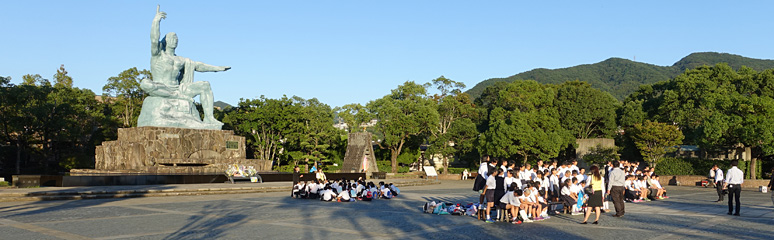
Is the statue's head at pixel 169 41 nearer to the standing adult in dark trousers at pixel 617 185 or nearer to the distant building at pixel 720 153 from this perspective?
the standing adult in dark trousers at pixel 617 185

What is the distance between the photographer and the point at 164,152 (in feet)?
97.2

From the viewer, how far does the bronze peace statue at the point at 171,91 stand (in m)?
31.6

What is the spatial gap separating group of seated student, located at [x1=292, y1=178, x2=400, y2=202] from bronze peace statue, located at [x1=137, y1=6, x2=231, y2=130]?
51.7ft

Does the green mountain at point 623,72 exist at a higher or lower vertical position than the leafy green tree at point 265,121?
higher

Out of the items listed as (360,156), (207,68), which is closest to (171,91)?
(207,68)

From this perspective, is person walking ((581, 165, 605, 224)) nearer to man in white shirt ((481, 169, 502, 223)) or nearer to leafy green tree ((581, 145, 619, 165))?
man in white shirt ((481, 169, 502, 223))

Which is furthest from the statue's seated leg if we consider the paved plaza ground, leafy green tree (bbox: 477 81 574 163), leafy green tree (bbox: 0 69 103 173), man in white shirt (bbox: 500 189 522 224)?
man in white shirt (bbox: 500 189 522 224)

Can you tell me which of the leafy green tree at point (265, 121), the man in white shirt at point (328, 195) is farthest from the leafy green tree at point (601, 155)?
the man in white shirt at point (328, 195)

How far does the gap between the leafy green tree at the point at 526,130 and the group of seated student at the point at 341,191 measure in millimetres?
25607

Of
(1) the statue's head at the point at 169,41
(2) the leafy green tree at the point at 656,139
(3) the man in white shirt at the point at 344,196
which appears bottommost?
(3) the man in white shirt at the point at 344,196

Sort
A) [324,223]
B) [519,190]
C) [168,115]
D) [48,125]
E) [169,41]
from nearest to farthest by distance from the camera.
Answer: [324,223], [519,190], [168,115], [169,41], [48,125]

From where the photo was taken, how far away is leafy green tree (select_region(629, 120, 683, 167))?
3662cm

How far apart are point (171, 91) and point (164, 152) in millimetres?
4330

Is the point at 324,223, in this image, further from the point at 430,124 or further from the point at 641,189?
the point at 430,124
